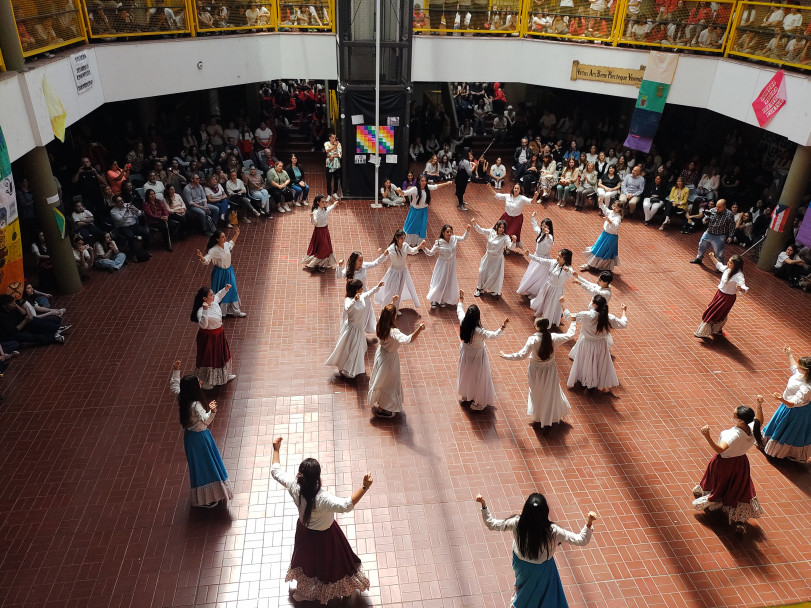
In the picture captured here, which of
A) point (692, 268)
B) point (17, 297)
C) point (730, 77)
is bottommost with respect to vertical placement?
point (692, 268)

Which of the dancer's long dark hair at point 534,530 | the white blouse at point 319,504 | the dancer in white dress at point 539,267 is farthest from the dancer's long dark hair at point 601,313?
the white blouse at point 319,504

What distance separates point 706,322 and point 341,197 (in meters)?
8.57

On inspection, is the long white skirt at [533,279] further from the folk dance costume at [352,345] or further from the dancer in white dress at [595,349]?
the folk dance costume at [352,345]

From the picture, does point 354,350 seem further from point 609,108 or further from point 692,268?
point 609,108

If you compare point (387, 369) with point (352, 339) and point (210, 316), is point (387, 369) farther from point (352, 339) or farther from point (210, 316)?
point (210, 316)

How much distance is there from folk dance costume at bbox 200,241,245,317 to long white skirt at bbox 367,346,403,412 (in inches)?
111

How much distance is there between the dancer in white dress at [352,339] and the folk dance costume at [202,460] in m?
2.32

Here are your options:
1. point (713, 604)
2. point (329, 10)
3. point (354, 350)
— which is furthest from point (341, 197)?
point (713, 604)

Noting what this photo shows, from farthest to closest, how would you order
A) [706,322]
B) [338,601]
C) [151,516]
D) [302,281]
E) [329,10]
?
[329,10], [302,281], [706,322], [151,516], [338,601]

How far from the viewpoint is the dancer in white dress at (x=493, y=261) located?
986cm

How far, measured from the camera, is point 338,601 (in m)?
5.30

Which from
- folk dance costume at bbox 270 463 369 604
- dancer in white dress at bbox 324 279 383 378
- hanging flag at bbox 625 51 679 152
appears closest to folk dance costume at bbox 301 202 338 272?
dancer in white dress at bbox 324 279 383 378

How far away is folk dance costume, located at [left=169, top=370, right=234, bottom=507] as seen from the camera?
18.0ft

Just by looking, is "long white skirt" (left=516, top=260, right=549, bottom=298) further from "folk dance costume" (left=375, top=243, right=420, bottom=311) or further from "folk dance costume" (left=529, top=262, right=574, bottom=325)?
"folk dance costume" (left=375, top=243, right=420, bottom=311)
